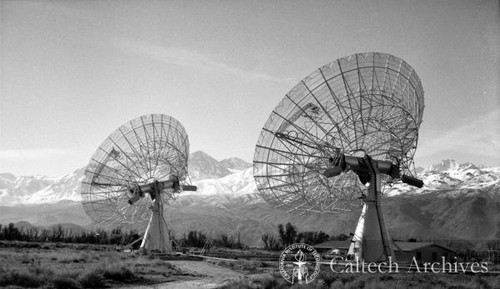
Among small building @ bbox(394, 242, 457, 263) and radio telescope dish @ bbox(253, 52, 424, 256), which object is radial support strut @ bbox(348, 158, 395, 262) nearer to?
radio telescope dish @ bbox(253, 52, 424, 256)

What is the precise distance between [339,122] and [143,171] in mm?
29692

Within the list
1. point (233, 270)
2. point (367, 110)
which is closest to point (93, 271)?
point (233, 270)

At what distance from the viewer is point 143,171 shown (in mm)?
60031

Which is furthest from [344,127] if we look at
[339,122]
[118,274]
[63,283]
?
[63,283]

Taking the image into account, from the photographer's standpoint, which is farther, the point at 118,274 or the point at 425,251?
the point at 425,251

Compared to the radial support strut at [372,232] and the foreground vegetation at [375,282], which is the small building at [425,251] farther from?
the foreground vegetation at [375,282]

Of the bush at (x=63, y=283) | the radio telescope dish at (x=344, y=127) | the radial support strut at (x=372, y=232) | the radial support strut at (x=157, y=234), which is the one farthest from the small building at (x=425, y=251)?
the bush at (x=63, y=283)

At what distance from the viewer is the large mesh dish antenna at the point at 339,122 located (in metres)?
37.2

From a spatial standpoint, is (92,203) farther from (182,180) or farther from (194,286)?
(194,286)

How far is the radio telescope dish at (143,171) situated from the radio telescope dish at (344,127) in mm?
18788

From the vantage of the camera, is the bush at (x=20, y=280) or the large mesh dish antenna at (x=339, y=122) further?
the large mesh dish antenna at (x=339, y=122)

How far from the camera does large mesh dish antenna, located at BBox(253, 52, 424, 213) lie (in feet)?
122

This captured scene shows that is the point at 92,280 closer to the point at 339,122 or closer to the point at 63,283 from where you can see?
the point at 63,283

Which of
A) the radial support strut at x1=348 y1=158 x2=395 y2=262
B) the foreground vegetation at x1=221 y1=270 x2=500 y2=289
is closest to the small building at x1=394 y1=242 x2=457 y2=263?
the radial support strut at x1=348 y1=158 x2=395 y2=262
